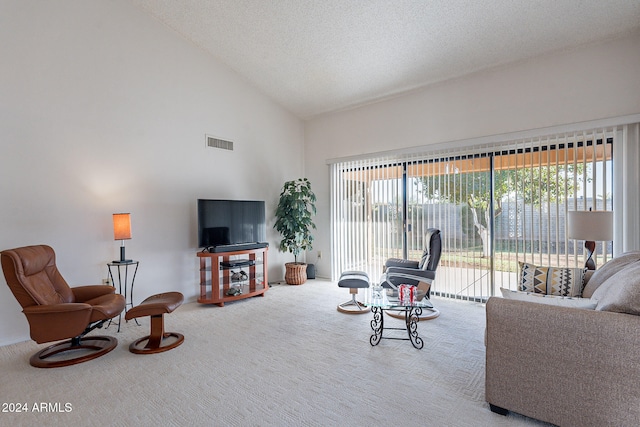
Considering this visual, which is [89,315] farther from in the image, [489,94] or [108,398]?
A: [489,94]

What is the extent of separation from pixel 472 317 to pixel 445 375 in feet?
5.28

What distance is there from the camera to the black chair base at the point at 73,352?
9.02 ft

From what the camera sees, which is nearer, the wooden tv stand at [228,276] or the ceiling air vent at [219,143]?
the wooden tv stand at [228,276]

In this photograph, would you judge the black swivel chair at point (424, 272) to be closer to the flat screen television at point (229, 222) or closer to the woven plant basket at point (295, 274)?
the woven plant basket at point (295, 274)

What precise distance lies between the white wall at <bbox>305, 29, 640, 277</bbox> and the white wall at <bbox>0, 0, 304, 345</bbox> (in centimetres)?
203

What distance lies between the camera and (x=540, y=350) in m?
1.84

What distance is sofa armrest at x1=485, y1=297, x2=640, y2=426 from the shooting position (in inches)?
64.4

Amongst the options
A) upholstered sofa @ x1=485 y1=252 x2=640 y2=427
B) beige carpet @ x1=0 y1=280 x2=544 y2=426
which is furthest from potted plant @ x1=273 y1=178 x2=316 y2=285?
upholstered sofa @ x1=485 y1=252 x2=640 y2=427

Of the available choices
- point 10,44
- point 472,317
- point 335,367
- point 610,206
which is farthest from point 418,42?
point 10,44

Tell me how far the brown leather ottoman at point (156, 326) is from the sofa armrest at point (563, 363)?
2.76 metres

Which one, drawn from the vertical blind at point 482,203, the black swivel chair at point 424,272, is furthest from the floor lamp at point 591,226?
the black swivel chair at point 424,272

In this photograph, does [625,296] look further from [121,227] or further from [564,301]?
[121,227]

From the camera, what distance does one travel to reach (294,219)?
562 centimetres

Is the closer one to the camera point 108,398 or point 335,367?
point 108,398
